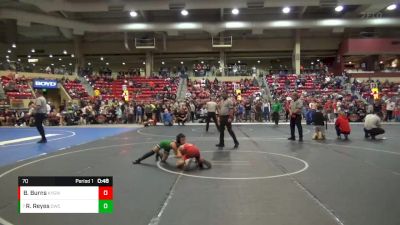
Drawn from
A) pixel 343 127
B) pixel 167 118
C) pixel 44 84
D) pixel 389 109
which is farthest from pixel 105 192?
pixel 44 84

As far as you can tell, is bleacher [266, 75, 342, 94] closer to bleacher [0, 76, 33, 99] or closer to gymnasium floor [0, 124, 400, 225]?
bleacher [0, 76, 33, 99]

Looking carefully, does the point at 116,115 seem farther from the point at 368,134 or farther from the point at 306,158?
the point at 306,158

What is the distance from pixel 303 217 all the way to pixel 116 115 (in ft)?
67.5

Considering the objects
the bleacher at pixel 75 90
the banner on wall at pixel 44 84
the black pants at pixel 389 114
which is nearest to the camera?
the black pants at pixel 389 114

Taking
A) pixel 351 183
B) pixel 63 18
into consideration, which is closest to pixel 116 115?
pixel 63 18

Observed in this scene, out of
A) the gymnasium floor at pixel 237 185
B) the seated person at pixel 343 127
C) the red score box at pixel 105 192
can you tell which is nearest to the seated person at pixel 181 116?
the seated person at pixel 343 127

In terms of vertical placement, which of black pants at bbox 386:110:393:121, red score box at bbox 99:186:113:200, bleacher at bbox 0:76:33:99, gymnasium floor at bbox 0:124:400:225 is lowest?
gymnasium floor at bbox 0:124:400:225

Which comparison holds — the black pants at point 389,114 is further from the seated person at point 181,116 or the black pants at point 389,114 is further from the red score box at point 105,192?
the red score box at point 105,192

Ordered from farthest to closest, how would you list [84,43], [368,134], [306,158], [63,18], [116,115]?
[84,43] → [63,18] → [116,115] → [368,134] → [306,158]

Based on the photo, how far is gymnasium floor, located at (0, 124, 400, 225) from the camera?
4223mm

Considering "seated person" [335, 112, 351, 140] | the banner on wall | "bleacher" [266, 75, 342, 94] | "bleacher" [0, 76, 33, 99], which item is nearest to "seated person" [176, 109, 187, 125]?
"seated person" [335, 112, 351, 140]

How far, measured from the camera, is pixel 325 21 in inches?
Answer: 1219

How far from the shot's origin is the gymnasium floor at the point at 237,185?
422cm
